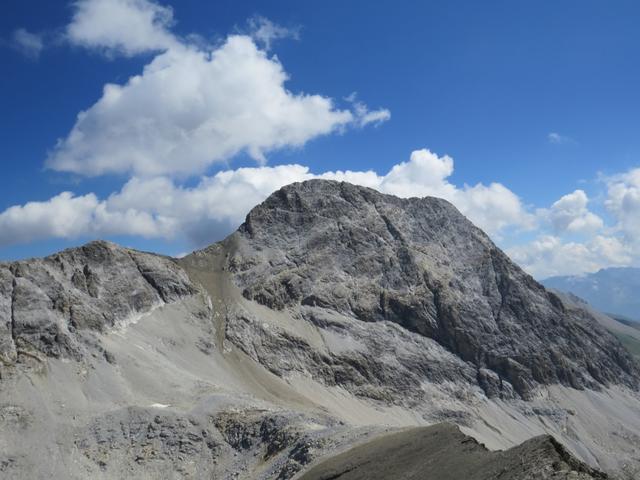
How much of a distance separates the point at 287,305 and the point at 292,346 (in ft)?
43.9

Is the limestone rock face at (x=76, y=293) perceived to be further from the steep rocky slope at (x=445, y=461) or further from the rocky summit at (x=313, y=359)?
the steep rocky slope at (x=445, y=461)

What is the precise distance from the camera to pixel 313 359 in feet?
376

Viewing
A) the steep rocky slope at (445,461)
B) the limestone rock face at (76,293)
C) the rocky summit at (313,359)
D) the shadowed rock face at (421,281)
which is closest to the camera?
the steep rocky slope at (445,461)

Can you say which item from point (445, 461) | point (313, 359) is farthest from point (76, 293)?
point (445, 461)

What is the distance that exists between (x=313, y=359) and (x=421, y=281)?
3747cm

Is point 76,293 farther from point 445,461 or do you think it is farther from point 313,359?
point 445,461

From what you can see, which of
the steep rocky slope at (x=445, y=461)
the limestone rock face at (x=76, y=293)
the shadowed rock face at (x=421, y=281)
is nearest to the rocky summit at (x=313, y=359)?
the steep rocky slope at (x=445, y=461)

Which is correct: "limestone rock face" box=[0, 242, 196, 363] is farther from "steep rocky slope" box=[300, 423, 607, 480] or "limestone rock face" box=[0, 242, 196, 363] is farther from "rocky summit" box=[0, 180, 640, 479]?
"steep rocky slope" box=[300, 423, 607, 480]

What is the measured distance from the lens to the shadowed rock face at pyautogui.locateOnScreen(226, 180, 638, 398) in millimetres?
131750

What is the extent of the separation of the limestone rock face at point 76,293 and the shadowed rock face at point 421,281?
20.2 m

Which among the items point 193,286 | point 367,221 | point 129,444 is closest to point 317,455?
point 129,444

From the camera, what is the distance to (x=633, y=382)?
15175 centimetres

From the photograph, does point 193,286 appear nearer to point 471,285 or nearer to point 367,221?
point 367,221

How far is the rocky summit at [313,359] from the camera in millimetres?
63812
